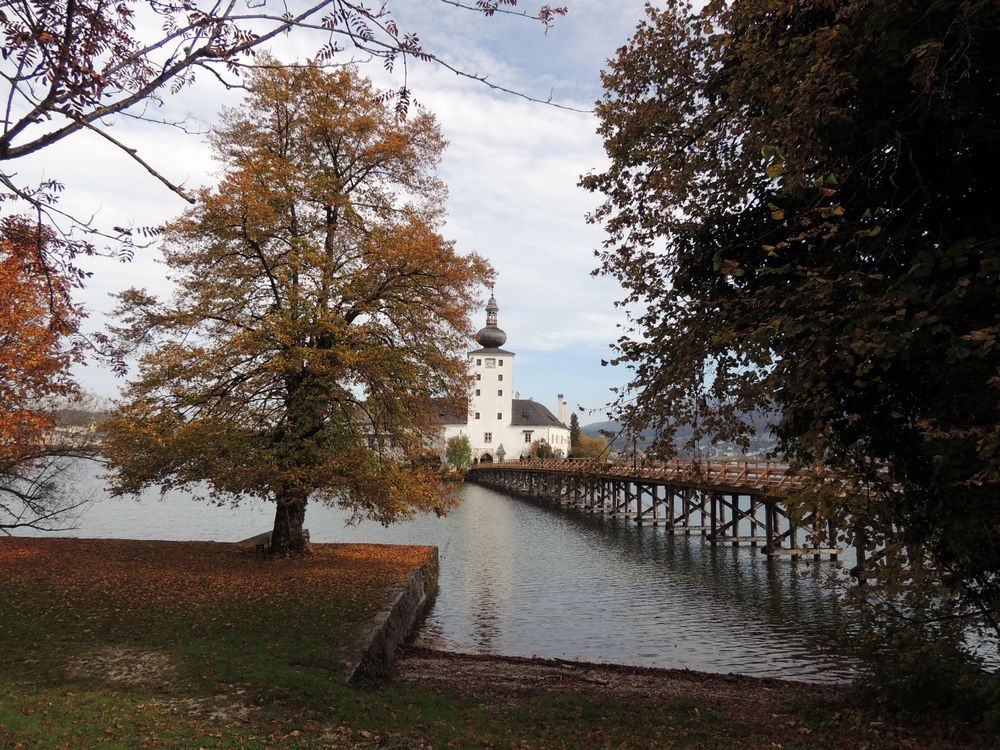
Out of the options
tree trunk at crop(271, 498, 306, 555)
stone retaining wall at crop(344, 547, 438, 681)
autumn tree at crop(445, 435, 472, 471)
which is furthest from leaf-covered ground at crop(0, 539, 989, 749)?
autumn tree at crop(445, 435, 472, 471)

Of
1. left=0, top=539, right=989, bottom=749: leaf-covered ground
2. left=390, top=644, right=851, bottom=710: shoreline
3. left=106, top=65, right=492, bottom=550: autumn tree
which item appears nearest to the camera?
left=0, top=539, right=989, bottom=749: leaf-covered ground

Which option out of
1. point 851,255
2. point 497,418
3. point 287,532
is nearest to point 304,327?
point 287,532

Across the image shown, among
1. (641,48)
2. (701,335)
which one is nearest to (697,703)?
(701,335)

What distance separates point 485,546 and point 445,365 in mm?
17249

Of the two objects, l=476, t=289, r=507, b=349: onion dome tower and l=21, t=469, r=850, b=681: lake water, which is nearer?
l=21, t=469, r=850, b=681: lake water

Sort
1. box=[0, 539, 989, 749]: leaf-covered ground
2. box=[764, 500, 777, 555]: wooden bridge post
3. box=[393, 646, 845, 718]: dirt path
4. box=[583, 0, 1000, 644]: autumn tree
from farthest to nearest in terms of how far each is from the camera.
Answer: box=[764, 500, 777, 555]: wooden bridge post → box=[393, 646, 845, 718]: dirt path → box=[0, 539, 989, 749]: leaf-covered ground → box=[583, 0, 1000, 644]: autumn tree

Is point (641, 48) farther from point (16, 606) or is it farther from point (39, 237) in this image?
point (16, 606)

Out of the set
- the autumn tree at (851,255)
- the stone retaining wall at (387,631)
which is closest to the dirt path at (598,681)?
the stone retaining wall at (387,631)

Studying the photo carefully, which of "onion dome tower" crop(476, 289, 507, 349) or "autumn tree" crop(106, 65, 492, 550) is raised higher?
"onion dome tower" crop(476, 289, 507, 349)

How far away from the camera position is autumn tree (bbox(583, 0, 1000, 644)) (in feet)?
18.8

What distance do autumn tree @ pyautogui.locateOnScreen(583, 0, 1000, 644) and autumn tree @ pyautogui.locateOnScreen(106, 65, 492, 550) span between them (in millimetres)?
7652

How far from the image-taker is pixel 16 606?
36.8ft

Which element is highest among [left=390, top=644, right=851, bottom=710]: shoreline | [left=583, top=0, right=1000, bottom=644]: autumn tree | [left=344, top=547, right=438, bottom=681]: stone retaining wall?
[left=583, top=0, right=1000, bottom=644]: autumn tree

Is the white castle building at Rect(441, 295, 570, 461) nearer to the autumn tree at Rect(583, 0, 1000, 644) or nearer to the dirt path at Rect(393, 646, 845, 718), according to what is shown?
the dirt path at Rect(393, 646, 845, 718)
